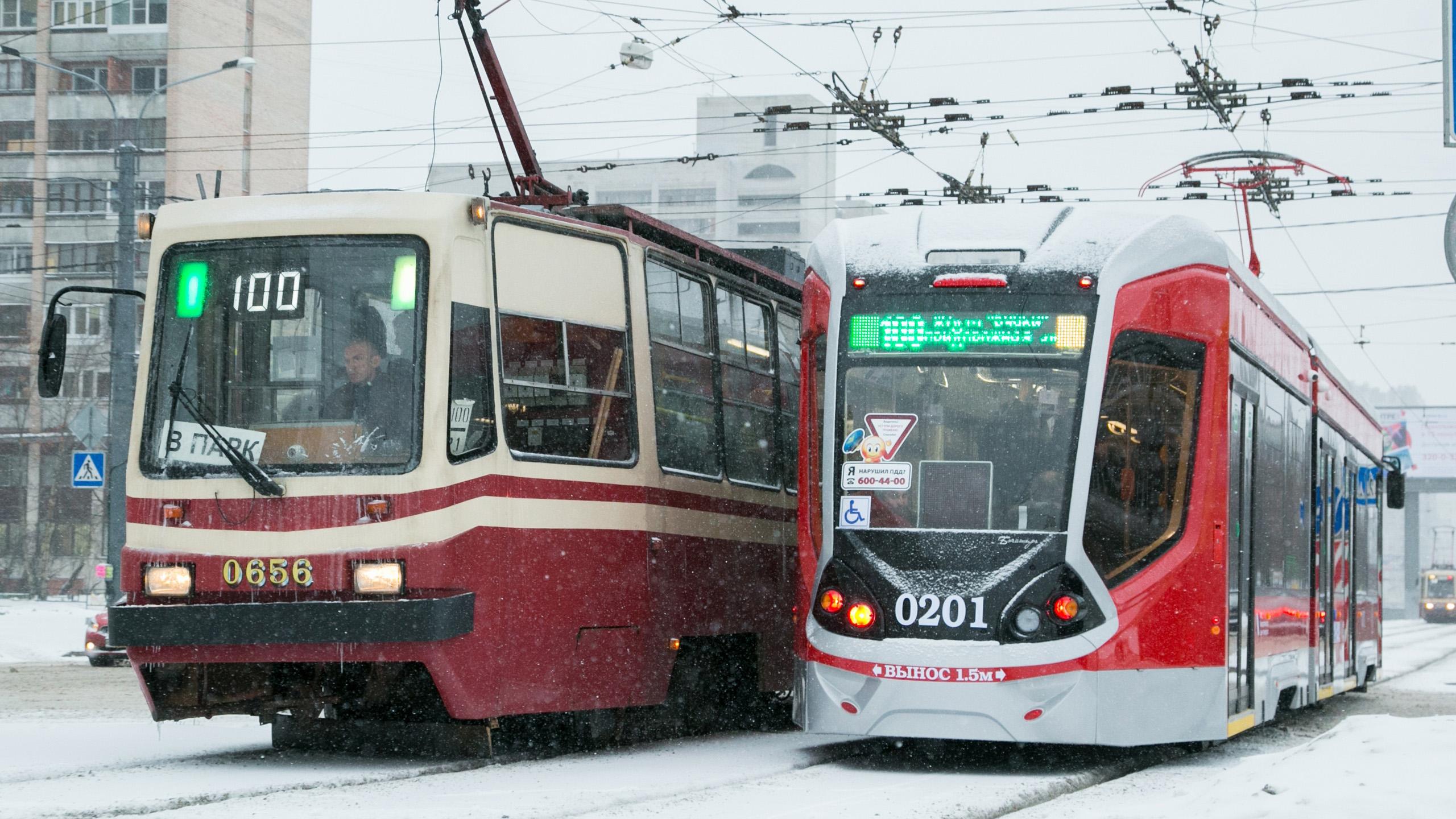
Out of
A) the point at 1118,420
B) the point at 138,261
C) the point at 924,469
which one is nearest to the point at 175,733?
the point at 924,469

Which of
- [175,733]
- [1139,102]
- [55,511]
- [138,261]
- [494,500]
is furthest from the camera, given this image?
[138,261]

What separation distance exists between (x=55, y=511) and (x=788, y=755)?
1823 inches

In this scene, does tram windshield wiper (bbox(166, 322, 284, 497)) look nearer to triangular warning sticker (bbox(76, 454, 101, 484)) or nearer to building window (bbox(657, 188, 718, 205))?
triangular warning sticker (bbox(76, 454, 101, 484))

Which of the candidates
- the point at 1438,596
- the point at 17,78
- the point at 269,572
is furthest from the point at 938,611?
the point at 1438,596

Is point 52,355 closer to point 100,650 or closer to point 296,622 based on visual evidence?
point 296,622

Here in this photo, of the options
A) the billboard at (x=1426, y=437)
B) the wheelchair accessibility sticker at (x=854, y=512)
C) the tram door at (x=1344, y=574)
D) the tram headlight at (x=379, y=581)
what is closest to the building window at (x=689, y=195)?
the billboard at (x=1426, y=437)

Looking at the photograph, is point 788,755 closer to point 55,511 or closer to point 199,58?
point 55,511

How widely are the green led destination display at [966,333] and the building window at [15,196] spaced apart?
→ 54.4 metres

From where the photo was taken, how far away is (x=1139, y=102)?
1853 cm

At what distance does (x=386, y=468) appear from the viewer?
9523mm

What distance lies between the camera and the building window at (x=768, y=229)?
98125mm

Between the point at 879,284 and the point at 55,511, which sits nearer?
the point at 879,284

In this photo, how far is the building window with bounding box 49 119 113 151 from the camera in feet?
198

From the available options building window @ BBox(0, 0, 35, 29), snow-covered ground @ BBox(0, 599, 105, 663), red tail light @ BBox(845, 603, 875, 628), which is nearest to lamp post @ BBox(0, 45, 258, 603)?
snow-covered ground @ BBox(0, 599, 105, 663)
